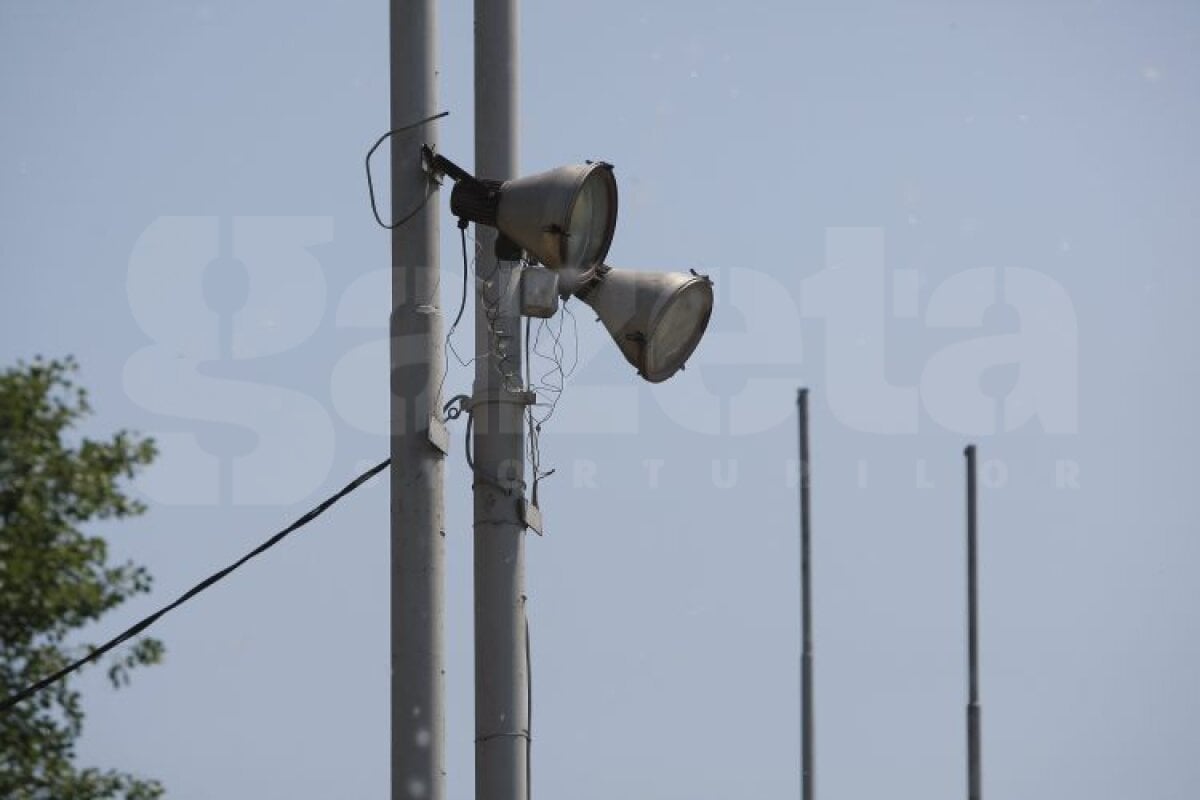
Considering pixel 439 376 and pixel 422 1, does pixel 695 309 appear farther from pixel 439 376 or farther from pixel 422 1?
pixel 422 1

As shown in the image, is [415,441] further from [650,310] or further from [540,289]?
[650,310]


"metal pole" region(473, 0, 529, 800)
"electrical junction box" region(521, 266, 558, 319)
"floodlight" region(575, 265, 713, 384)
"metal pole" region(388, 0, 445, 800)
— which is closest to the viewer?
"metal pole" region(388, 0, 445, 800)

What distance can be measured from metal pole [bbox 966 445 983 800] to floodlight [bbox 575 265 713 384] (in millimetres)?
15811

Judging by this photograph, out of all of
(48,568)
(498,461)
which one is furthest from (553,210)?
(48,568)

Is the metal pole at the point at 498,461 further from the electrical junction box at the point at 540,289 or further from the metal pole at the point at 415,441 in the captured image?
the metal pole at the point at 415,441

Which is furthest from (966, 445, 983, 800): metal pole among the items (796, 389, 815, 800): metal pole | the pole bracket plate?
the pole bracket plate

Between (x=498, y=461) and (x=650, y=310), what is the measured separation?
782mm

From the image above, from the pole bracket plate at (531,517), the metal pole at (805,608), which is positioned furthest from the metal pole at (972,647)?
the pole bracket plate at (531,517)

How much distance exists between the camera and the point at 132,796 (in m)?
19.6

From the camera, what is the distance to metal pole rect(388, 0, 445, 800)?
7672mm

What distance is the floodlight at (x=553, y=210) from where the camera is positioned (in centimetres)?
797

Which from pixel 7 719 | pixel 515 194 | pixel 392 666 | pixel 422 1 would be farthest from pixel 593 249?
pixel 7 719

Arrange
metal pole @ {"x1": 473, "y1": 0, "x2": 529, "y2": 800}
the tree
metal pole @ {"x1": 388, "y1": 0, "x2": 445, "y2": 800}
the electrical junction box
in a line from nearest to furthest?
metal pole @ {"x1": 388, "y1": 0, "x2": 445, "y2": 800} → metal pole @ {"x1": 473, "y1": 0, "x2": 529, "y2": 800} → the electrical junction box → the tree

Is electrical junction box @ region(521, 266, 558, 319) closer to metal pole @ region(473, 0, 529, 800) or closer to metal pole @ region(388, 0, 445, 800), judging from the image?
metal pole @ region(473, 0, 529, 800)
